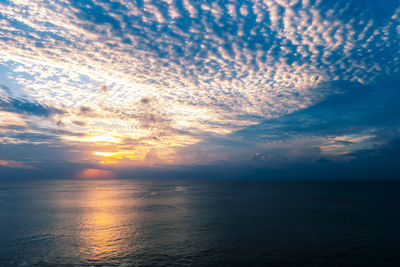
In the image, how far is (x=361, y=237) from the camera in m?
37.1

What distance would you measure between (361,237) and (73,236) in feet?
158

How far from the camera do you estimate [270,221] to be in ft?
164

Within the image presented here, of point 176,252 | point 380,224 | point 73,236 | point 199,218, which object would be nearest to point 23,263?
point 73,236

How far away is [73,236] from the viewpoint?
128 ft

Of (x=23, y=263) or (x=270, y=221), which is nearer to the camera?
(x=23, y=263)

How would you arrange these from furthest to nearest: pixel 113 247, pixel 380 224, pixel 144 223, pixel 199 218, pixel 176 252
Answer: pixel 199 218 < pixel 144 223 < pixel 380 224 < pixel 113 247 < pixel 176 252

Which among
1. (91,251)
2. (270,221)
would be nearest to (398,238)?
(270,221)

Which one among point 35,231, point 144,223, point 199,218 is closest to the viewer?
point 35,231

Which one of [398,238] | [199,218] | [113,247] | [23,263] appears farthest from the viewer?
[199,218]

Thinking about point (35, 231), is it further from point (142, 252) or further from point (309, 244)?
point (309, 244)

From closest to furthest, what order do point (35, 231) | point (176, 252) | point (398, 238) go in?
point (176, 252) → point (398, 238) → point (35, 231)

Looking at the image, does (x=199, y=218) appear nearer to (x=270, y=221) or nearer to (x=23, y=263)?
(x=270, y=221)

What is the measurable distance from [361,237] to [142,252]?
114 feet

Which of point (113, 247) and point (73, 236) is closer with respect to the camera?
point (113, 247)
